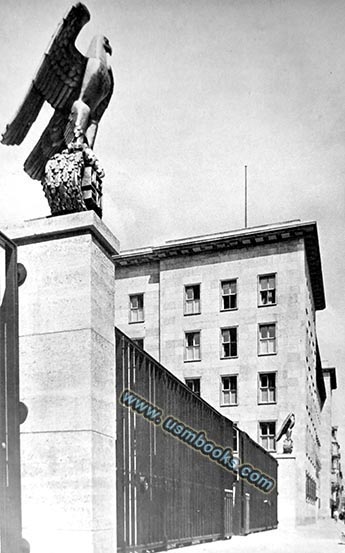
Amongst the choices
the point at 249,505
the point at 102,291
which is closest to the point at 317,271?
the point at 249,505

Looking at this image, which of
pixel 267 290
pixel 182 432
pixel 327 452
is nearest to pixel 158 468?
pixel 182 432

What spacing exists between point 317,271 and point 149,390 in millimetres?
38812

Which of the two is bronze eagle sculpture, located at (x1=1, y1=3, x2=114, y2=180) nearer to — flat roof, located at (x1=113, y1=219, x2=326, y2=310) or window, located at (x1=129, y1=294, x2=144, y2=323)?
flat roof, located at (x1=113, y1=219, x2=326, y2=310)

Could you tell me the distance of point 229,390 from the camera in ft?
136

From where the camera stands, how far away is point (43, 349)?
226 inches

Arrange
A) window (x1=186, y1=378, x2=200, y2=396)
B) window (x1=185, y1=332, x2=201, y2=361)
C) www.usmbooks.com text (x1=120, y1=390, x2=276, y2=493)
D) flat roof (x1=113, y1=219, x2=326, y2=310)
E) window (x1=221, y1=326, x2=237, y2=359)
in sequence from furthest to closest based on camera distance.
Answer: window (x1=185, y1=332, x2=201, y2=361) → window (x1=186, y1=378, x2=200, y2=396) → window (x1=221, y1=326, x2=237, y2=359) → flat roof (x1=113, y1=219, x2=326, y2=310) → www.usmbooks.com text (x1=120, y1=390, x2=276, y2=493)

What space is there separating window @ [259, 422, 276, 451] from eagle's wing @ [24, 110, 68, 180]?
34579 mm

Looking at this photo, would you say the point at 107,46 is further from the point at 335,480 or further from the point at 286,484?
the point at 335,480

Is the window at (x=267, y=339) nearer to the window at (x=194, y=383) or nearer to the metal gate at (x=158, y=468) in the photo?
the window at (x=194, y=383)

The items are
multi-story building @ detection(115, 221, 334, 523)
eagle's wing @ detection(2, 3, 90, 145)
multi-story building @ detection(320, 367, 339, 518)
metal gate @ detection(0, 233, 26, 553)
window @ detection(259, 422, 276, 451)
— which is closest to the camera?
metal gate @ detection(0, 233, 26, 553)

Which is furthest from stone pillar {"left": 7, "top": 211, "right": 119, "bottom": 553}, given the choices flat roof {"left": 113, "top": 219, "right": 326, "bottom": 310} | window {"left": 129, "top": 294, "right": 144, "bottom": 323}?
window {"left": 129, "top": 294, "right": 144, "bottom": 323}

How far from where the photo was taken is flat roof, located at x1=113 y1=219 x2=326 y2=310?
4059cm

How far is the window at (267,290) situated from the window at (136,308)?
9.25 metres

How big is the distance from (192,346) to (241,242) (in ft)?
25.5
